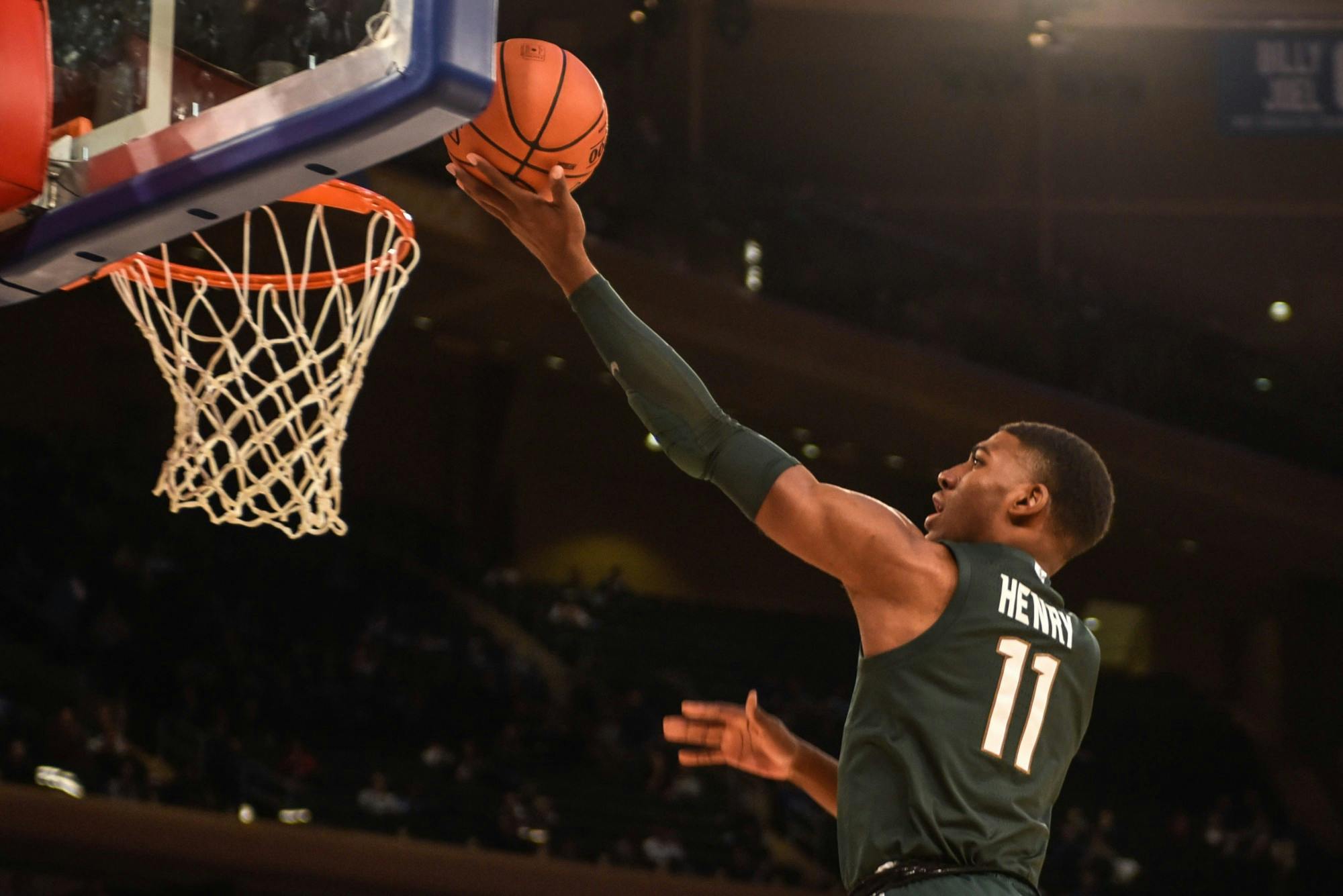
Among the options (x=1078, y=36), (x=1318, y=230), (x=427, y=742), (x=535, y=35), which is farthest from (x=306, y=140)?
(x=1318, y=230)

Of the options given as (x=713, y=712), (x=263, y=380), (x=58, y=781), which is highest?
(x=263, y=380)

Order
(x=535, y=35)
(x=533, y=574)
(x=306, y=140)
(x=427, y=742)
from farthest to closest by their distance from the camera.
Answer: (x=533, y=574) → (x=535, y=35) → (x=427, y=742) → (x=306, y=140)

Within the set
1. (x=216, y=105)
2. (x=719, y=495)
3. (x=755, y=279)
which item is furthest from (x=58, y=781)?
(x=719, y=495)

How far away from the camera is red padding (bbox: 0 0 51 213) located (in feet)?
11.1

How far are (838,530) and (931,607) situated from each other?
0.19 m

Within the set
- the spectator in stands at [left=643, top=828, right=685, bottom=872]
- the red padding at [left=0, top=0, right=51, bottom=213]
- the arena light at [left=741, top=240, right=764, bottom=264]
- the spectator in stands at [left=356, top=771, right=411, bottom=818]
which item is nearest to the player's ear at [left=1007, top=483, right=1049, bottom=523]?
the red padding at [left=0, top=0, right=51, bottom=213]

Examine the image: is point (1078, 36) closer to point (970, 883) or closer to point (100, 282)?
point (100, 282)

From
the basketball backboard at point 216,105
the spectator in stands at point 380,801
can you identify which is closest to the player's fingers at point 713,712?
the basketball backboard at point 216,105

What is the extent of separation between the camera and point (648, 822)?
1051 cm

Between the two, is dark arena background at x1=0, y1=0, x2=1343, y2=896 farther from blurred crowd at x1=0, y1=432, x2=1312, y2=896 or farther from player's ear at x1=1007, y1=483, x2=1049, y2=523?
player's ear at x1=1007, y1=483, x2=1049, y2=523

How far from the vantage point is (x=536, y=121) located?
2842mm

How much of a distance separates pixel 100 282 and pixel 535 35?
421 centimetres

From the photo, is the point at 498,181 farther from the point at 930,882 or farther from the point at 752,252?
the point at 752,252

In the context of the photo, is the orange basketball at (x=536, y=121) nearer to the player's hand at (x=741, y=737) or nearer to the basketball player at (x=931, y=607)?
the basketball player at (x=931, y=607)
